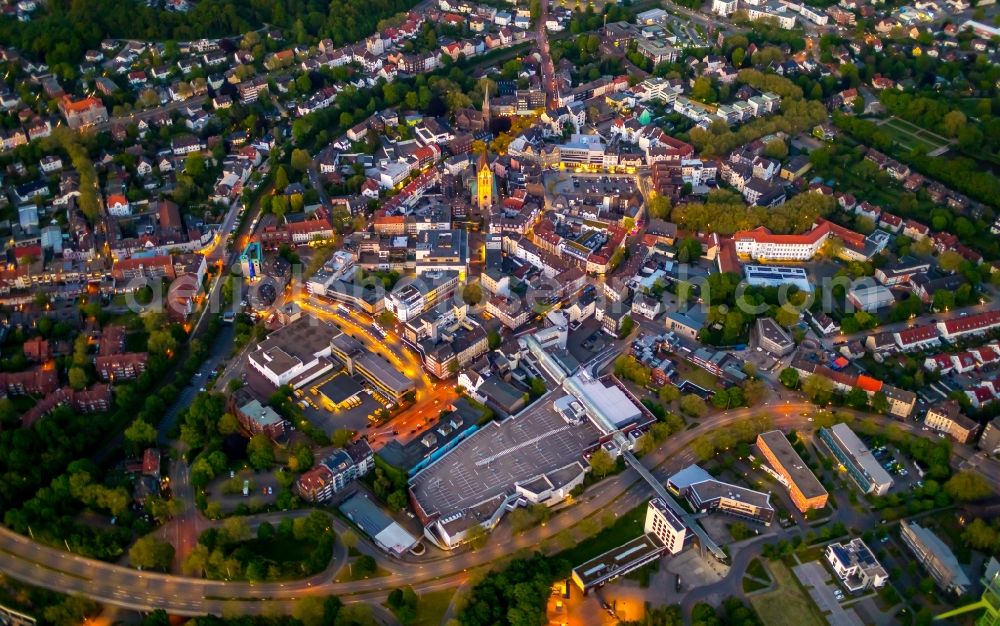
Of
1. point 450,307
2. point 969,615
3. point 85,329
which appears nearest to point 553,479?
point 450,307

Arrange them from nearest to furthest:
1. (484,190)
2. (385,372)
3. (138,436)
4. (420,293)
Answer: (138,436), (385,372), (420,293), (484,190)

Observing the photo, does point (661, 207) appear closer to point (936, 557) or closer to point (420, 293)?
point (420, 293)

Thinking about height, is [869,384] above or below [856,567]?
above

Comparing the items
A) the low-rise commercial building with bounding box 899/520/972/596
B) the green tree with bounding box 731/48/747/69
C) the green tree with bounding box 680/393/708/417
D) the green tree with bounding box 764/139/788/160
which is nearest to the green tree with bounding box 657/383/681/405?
the green tree with bounding box 680/393/708/417

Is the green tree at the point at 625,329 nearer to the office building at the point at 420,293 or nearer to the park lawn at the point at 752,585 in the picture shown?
the office building at the point at 420,293

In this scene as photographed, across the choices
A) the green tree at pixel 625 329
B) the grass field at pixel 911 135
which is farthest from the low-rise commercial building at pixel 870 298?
the grass field at pixel 911 135

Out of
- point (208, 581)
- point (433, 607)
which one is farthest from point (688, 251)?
point (208, 581)
